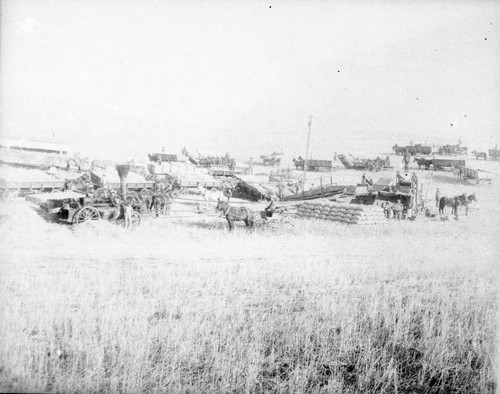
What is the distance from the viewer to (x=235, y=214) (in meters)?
14.4

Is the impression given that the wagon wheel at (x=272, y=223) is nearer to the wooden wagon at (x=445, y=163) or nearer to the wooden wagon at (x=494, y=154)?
the wooden wagon at (x=445, y=163)

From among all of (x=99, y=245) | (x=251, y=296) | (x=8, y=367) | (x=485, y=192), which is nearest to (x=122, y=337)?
(x=8, y=367)

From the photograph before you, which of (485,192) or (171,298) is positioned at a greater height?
(485,192)

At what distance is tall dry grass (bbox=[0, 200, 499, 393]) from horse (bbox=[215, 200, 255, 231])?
338 cm

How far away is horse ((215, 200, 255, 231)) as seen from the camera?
14.2 metres

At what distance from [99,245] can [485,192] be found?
101ft

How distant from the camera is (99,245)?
419 inches

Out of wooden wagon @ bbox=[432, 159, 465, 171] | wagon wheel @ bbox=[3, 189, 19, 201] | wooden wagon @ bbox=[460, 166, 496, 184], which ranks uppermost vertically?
wooden wagon @ bbox=[432, 159, 465, 171]

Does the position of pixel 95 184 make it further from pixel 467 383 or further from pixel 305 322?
pixel 467 383

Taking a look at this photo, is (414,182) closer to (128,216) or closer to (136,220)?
(136,220)

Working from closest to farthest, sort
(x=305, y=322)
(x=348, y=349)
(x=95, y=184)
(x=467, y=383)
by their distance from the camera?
(x=467, y=383)
(x=348, y=349)
(x=305, y=322)
(x=95, y=184)

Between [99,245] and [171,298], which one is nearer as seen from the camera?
[171,298]

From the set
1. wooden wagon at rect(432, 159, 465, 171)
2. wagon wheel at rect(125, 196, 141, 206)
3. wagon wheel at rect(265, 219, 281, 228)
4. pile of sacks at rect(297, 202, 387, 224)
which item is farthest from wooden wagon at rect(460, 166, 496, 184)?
wagon wheel at rect(125, 196, 141, 206)

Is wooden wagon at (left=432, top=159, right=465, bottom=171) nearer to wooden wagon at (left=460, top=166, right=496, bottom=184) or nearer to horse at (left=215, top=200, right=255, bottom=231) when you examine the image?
wooden wagon at (left=460, top=166, right=496, bottom=184)
